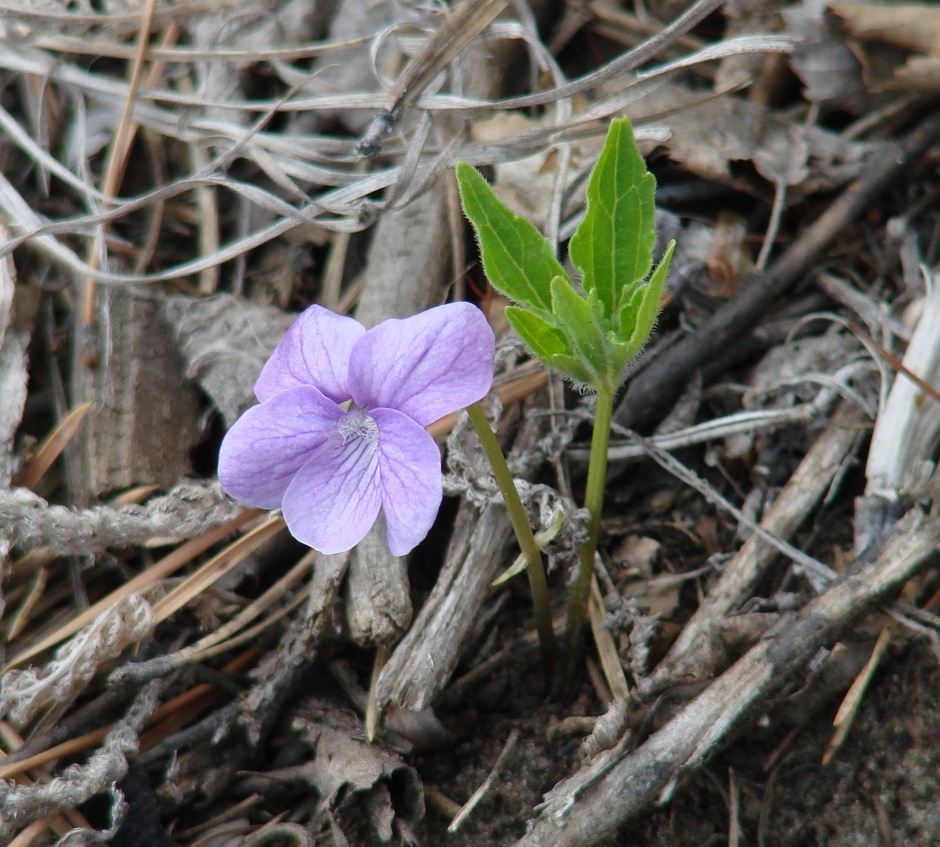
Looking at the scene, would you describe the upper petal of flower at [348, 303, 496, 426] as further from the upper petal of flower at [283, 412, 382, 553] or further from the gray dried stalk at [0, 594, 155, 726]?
the gray dried stalk at [0, 594, 155, 726]

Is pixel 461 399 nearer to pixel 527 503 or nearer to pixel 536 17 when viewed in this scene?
pixel 527 503

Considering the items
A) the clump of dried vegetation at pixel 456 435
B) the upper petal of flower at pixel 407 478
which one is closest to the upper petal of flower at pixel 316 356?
the upper petal of flower at pixel 407 478

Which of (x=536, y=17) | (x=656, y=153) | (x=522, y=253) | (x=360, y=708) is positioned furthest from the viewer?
Answer: (x=536, y=17)

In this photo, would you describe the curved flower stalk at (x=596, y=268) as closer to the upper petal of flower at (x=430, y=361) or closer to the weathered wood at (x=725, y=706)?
the upper petal of flower at (x=430, y=361)

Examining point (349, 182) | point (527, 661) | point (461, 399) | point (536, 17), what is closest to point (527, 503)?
point (527, 661)

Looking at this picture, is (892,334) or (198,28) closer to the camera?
(892,334)

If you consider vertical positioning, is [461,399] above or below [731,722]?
above

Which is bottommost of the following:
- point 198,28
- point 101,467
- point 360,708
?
point 360,708
